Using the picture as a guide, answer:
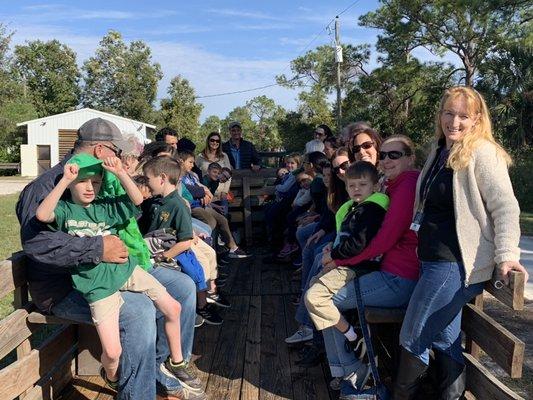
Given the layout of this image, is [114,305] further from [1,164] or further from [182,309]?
[1,164]

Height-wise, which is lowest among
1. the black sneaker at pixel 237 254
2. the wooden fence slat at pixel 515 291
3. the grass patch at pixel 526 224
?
the grass patch at pixel 526 224

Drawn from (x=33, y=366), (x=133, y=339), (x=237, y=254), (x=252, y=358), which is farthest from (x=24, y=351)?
(x=237, y=254)

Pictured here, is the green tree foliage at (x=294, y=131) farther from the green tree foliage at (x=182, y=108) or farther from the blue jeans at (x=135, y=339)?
the blue jeans at (x=135, y=339)

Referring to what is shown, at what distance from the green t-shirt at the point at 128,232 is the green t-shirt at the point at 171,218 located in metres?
0.44

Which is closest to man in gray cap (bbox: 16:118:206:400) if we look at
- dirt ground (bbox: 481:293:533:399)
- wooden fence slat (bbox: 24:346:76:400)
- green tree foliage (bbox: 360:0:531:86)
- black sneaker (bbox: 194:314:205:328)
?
wooden fence slat (bbox: 24:346:76:400)

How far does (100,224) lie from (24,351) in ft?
2.83

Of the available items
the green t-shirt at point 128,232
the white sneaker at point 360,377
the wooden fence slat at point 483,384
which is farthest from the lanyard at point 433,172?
the green t-shirt at point 128,232

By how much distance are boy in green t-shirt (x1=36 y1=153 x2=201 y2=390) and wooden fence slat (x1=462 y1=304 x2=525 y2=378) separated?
1.78 metres

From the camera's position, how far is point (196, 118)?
47.8 meters

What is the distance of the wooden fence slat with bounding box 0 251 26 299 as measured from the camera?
2.80 metres

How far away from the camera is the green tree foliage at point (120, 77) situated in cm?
5103

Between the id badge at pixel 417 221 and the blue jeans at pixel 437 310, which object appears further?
the id badge at pixel 417 221

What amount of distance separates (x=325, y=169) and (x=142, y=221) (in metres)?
1.95

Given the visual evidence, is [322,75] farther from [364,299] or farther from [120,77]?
[364,299]
